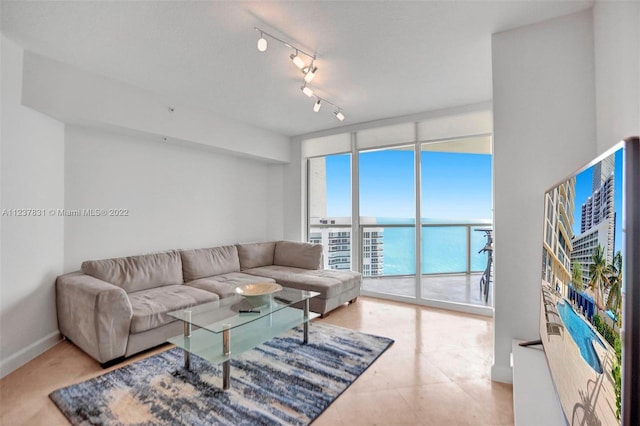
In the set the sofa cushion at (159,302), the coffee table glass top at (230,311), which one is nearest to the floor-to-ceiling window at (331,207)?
the coffee table glass top at (230,311)

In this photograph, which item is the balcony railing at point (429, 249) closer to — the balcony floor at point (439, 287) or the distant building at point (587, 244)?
the balcony floor at point (439, 287)

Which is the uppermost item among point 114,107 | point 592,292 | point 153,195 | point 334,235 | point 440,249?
point 114,107

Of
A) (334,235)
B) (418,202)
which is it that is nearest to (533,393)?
(418,202)

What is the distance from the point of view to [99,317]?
2143mm

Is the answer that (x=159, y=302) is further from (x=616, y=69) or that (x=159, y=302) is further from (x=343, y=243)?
(x=616, y=69)

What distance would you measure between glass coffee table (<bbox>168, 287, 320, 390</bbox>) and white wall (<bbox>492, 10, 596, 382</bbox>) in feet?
5.36

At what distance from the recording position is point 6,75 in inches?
82.4

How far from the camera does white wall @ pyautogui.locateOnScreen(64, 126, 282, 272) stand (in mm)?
2838

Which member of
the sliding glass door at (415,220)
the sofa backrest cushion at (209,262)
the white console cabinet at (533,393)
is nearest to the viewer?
A: the white console cabinet at (533,393)

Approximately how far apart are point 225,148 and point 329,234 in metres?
2.11

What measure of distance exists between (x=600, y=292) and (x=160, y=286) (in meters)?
3.45

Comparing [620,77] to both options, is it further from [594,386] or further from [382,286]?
[382,286]

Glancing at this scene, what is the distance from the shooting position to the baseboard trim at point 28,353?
2.09 metres

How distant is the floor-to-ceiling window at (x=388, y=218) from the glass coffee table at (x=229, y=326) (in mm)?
1935
